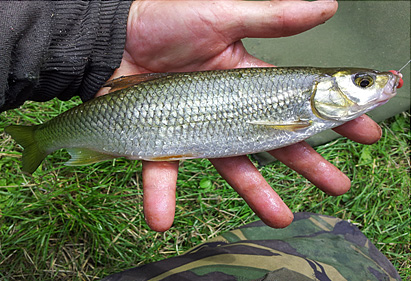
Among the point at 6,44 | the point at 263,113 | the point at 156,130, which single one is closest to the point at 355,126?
the point at 263,113

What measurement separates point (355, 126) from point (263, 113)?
887 mm

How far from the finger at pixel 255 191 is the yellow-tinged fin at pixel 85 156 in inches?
36.1

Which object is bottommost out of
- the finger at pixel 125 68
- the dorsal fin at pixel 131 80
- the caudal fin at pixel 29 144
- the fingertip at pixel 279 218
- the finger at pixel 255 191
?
the fingertip at pixel 279 218

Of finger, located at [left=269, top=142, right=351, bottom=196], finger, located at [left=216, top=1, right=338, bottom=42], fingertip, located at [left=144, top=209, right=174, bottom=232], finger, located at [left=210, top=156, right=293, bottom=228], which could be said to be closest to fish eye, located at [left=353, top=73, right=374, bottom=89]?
finger, located at [left=216, top=1, right=338, bottom=42]

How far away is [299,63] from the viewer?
13.3 ft

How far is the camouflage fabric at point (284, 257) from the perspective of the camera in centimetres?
269

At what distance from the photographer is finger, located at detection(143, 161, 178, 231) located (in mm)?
2492

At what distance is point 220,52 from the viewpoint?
2.90m

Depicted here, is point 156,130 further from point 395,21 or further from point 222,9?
point 395,21

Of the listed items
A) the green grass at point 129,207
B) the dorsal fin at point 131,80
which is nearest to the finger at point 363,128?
the green grass at point 129,207

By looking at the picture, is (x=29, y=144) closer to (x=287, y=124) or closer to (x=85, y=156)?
(x=85, y=156)

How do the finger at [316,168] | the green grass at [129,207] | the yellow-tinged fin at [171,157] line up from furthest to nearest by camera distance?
1. the green grass at [129,207]
2. the finger at [316,168]
3. the yellow-tinged fin at [171,157]

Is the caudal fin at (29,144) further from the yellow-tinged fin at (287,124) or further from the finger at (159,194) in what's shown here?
the yellow-tinged fin at (287,124)

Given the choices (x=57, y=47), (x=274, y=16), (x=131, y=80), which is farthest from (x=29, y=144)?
(x=274, y=16)
